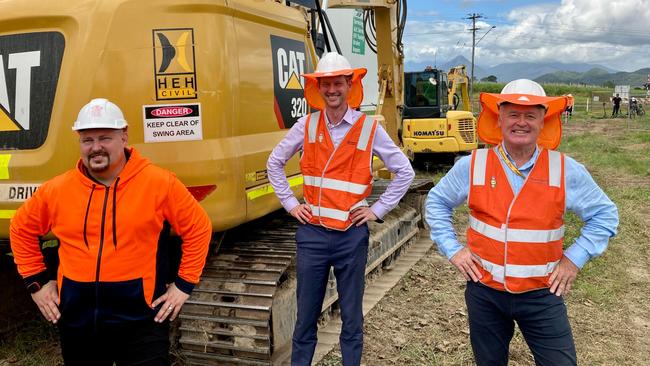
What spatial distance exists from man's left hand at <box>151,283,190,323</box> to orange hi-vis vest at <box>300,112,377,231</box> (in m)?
0.99

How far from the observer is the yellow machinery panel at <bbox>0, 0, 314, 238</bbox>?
10.2ft

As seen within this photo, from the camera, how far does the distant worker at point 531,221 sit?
2.45m

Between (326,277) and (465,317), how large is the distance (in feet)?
6.80

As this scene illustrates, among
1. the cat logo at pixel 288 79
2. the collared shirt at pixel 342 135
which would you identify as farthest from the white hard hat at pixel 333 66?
the cat logo at pixel 288 79

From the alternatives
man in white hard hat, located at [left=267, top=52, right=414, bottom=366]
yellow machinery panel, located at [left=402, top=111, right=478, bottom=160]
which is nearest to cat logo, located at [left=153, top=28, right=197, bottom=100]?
man in white hard hat, located at [left=267, top=52, right=414, bottom=366]

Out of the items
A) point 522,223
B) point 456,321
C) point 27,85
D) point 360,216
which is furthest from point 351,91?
point 456,321

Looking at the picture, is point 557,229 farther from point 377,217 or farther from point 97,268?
point 97,268

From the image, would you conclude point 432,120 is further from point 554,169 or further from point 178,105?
point 554,169

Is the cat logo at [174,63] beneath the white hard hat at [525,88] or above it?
above

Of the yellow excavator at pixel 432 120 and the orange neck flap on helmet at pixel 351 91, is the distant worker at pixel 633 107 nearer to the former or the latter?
the yellow excavator at pixel 432 120

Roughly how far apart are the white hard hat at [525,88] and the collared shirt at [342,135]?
97 cm

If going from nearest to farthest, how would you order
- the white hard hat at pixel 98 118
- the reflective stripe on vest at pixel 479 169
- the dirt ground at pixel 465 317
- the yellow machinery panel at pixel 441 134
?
the white hard hat at pixel 98 118 → the reflective stripe on vest at pixel 479 169 → the dirt ground at pixel 465 317 → the yellow machinery panel at pixel 441 134

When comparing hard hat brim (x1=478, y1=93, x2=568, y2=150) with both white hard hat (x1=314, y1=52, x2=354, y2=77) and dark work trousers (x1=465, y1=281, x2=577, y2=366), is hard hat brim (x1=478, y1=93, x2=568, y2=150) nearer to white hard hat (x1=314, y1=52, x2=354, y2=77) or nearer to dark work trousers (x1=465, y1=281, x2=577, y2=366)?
dark work trousers (x1=465, y1=281, x2=577, y2=366)

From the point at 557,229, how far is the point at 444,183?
0.54 meters
